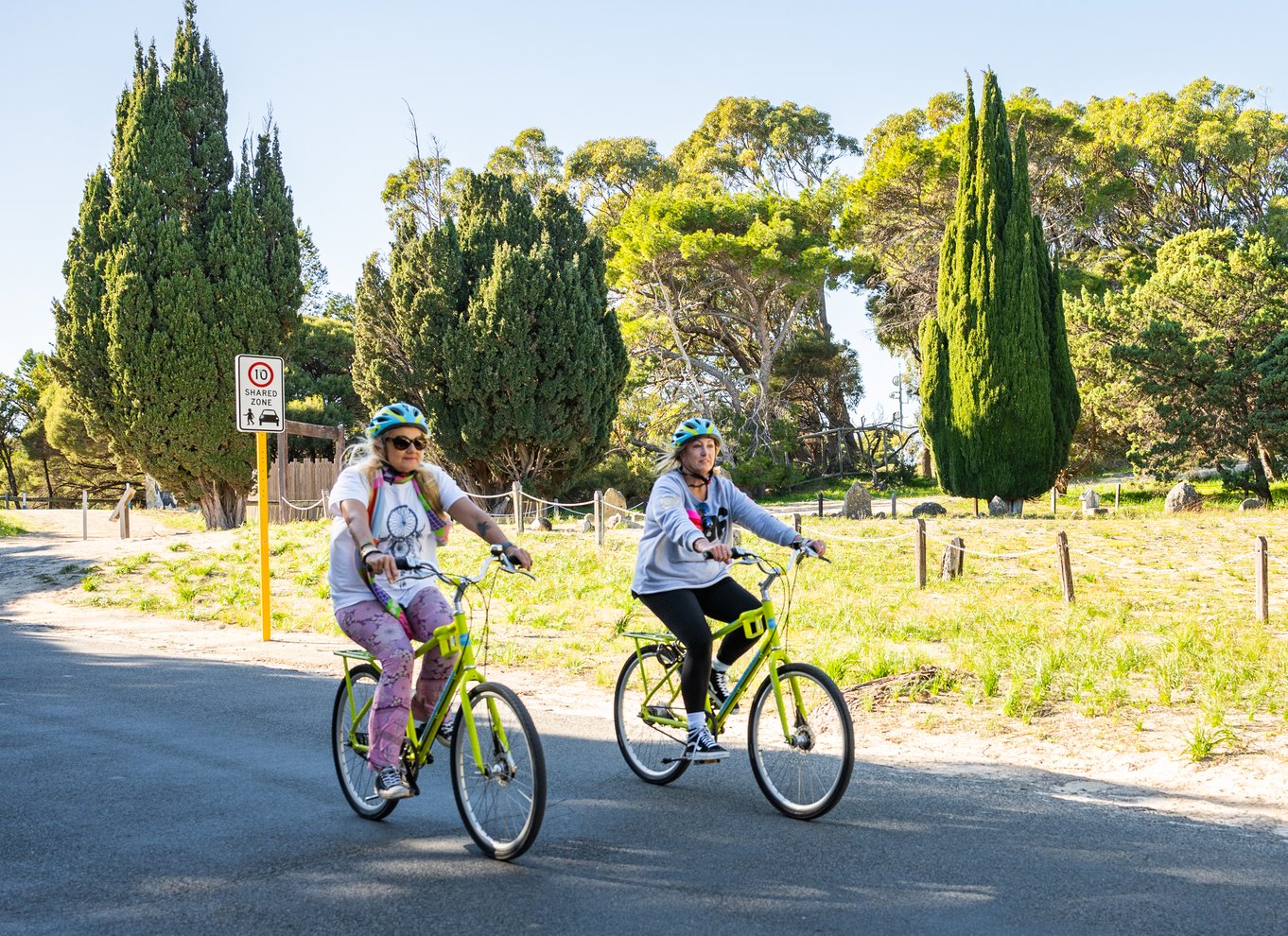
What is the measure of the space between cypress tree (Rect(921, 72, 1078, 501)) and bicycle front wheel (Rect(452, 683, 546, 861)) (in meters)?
25.0

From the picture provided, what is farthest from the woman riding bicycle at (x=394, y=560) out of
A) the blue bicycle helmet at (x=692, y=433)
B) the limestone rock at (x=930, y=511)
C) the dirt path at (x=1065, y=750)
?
the limestone rock at (x=930, y=511)

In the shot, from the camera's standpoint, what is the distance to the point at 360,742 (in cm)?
515

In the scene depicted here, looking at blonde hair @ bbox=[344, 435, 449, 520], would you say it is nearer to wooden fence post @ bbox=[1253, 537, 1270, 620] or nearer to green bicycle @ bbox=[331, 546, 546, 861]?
green bicycle @ bbox=[331, 546, 546, 861]

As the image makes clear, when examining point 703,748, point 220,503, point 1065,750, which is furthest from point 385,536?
point 220,503

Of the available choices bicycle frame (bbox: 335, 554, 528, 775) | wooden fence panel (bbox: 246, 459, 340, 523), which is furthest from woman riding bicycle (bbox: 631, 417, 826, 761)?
wooden fence panel (bbox: 246, 459, 340, 523)

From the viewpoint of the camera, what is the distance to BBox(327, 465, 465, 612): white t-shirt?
477cm

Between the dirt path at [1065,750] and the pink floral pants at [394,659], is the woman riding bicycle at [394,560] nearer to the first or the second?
the pink floral pants at [394,659]

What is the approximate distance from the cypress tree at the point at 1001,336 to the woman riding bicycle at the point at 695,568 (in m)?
23.6

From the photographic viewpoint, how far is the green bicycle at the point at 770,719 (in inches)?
197

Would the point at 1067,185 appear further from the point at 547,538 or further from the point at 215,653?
the point at 215,653

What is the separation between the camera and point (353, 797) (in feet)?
17.2

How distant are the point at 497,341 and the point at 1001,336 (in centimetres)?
1274

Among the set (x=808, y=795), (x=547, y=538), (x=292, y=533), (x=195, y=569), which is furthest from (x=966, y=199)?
(x=808, y=795)

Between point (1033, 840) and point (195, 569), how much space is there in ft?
49.2
